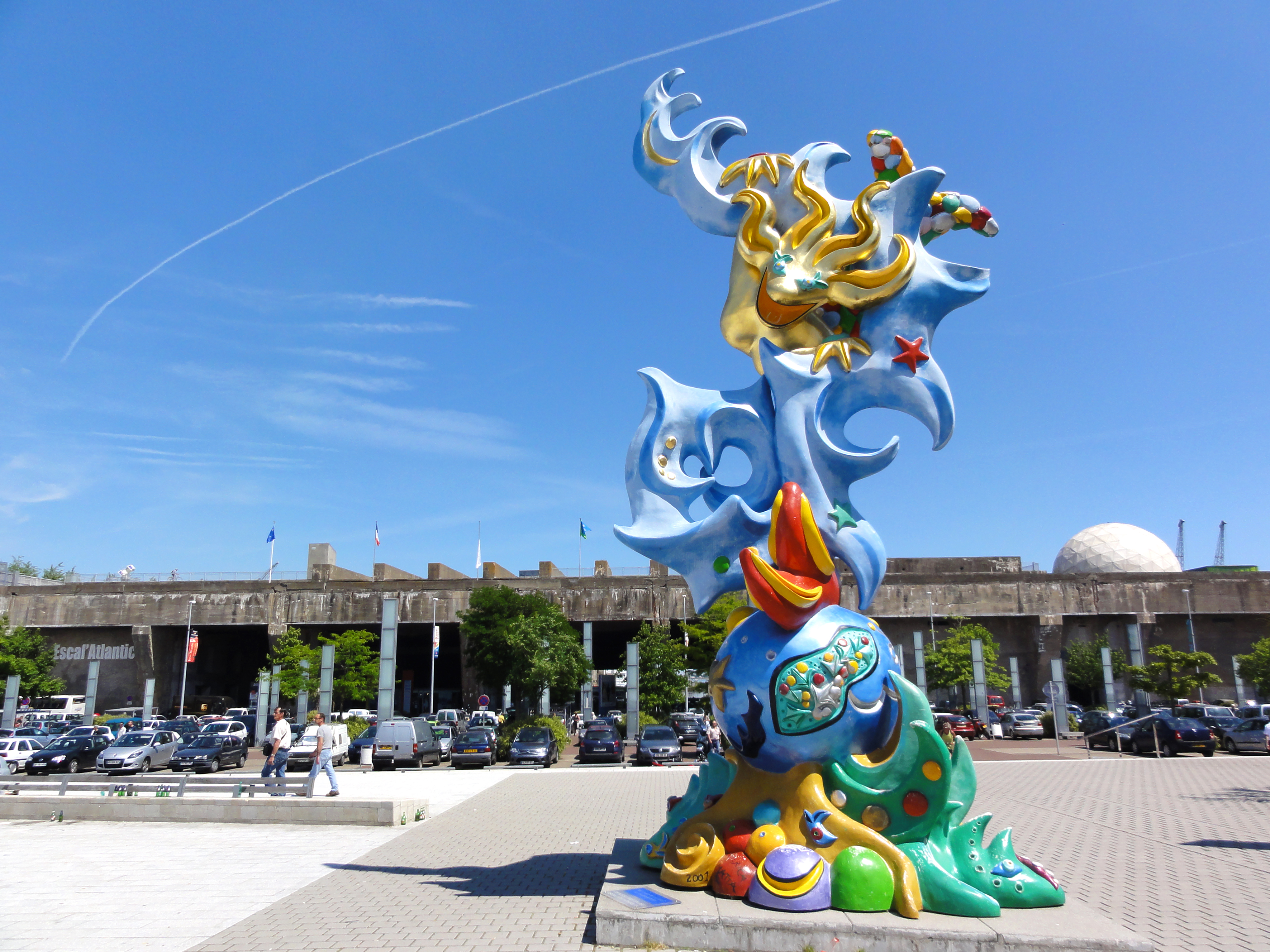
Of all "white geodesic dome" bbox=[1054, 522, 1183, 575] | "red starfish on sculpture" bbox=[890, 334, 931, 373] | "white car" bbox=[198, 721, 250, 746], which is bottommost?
"white car" bbox=[198, 721, 250, 746]

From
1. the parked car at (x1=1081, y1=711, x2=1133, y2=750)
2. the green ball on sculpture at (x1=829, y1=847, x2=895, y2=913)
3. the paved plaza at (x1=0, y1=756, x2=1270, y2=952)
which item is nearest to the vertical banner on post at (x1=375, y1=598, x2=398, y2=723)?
the paved plaza at (x1=0, y1=756, x2=1270, y2=952)

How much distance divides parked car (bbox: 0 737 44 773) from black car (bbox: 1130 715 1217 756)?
39320 mm

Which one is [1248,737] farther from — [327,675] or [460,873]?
[327,675]

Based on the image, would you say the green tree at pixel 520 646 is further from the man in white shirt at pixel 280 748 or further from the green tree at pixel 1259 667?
the green tree at pixel 1259 667

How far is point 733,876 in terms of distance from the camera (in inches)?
318

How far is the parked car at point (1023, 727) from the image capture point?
39.6 m

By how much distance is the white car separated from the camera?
1296 inches

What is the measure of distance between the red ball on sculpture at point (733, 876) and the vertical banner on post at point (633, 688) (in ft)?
102

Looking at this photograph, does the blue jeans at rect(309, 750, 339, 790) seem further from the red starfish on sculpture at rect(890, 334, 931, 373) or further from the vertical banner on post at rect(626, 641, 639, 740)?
the vertical banner on post at rect(626, 641, 639, 740)

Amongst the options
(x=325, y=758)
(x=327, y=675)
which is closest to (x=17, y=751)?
(x=327, y=675)

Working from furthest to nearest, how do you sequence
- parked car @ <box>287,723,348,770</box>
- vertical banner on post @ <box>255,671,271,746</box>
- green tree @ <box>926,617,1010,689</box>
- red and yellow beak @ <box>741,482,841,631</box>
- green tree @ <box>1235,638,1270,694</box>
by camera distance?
green tree @ <box>1235,638,1270,694</box> → green tree @ <box>926,617,1010,689</box> → vertical banner on post @ <box>255,671,271,746</box> → parked car @ <box>287,723,348,770</box> → red and yellow beak @ <box>741,482,841,631</box>

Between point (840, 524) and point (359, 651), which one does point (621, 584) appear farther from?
point (840, 524)

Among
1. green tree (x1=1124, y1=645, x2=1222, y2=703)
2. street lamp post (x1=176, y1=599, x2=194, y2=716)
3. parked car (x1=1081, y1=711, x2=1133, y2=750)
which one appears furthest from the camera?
street lamp post (x1=176, y1=599, x2=194, y2=716)

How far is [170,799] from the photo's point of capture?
15977 mm
